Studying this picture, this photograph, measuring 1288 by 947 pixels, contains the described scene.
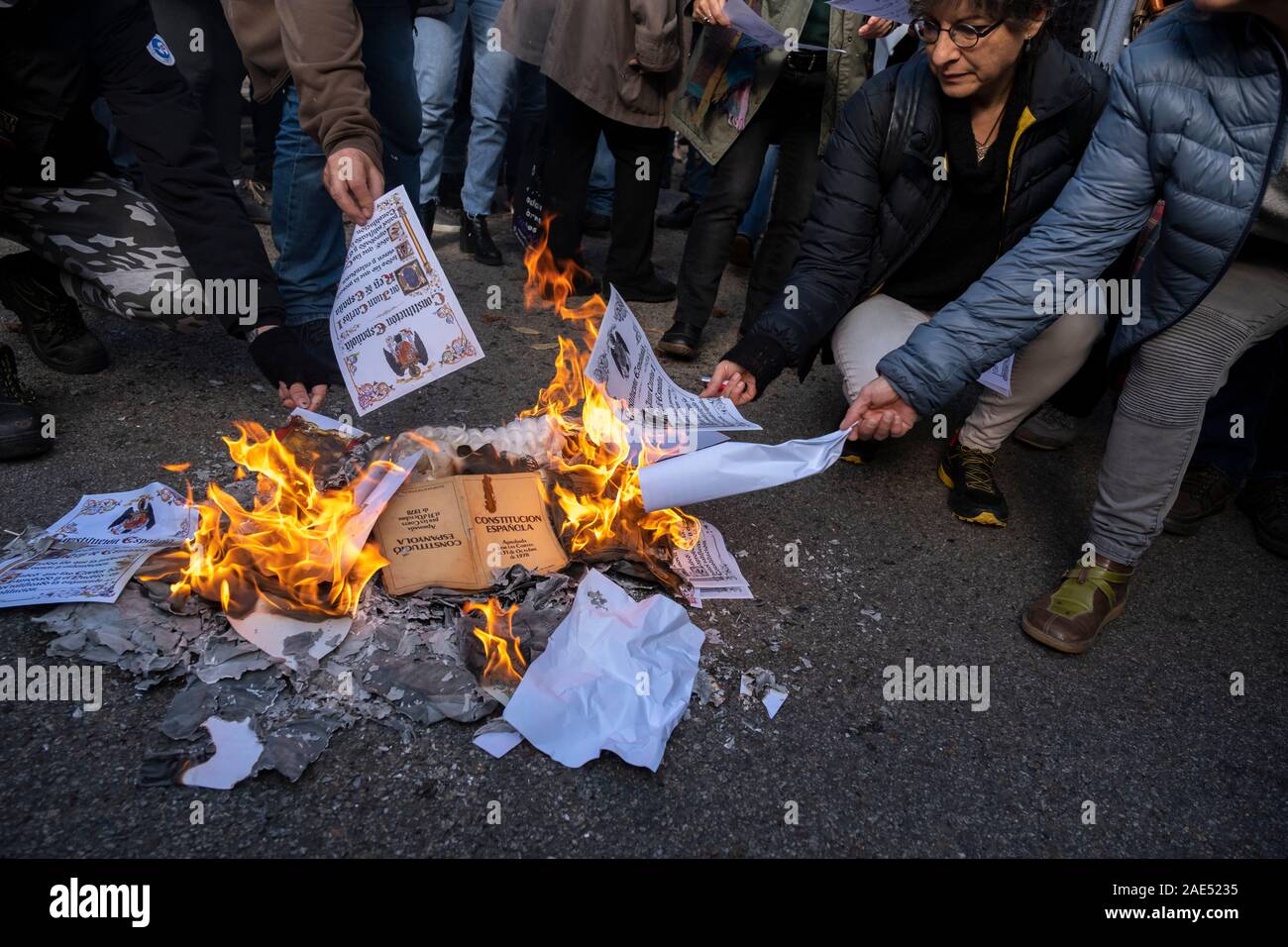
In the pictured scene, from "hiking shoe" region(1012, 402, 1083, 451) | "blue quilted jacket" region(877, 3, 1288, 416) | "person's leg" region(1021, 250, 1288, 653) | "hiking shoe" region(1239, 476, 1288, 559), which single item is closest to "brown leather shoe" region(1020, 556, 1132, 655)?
"person's leg" region(1021, 250, 1288, 653)

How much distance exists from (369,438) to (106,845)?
1.32m

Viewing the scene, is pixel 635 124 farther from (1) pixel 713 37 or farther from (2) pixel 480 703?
(2) pixel 480 703

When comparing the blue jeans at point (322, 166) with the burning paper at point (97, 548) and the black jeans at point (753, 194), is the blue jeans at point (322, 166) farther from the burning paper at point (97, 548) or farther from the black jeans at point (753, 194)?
the black jeans at point (753, 194)

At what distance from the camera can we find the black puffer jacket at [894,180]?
279 centimetres

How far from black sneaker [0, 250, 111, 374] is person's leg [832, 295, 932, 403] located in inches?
113

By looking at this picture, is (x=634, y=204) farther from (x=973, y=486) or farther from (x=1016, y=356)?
(x=973, y=486)

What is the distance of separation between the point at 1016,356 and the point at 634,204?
2.06 meters

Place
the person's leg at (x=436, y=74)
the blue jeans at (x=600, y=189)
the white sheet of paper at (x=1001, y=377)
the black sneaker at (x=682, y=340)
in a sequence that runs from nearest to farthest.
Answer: the white sheet of paper at (x=1001, y=377)
the black sneaker at (x=682, y=340)
the person's leg at (x=436, y=74)
the blue jeans at (x=600, y=189)

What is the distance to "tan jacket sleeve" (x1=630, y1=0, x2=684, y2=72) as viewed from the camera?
12.4ft

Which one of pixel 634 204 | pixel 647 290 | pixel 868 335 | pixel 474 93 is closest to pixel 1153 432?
pixel 868 335

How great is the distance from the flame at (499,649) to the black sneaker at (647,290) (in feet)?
9.22

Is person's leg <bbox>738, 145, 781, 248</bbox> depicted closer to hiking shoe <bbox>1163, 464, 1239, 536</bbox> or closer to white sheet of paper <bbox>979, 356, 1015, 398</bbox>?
white sheet of paper <bbox>979, 356, 1015, 398</bbox>

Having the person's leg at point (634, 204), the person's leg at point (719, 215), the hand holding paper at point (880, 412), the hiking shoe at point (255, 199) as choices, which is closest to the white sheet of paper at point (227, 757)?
the hand holding paper at point (880, 412)
